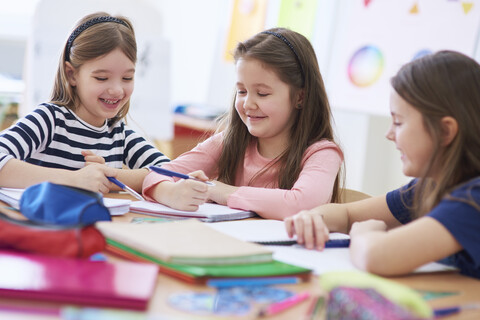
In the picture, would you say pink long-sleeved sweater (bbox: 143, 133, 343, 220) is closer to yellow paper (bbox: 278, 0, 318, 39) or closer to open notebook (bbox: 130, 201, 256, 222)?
open notebook (bbox: 130, 201, 256, 222)

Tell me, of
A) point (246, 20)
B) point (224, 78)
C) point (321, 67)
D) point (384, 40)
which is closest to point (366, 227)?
point (384, 40)

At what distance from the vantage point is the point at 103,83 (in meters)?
1.54

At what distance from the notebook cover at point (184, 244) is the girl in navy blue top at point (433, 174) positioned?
169 millimetres

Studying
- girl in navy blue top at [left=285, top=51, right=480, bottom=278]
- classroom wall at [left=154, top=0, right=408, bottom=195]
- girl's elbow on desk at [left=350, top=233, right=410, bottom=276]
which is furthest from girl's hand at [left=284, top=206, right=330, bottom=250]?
classroom wall at [left=154, top=0, right=408, bottom=195]

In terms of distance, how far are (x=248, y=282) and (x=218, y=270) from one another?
1.7 inches

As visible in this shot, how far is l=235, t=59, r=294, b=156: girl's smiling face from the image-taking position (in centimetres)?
144

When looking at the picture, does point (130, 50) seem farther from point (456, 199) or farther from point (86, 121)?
point (456, 199)

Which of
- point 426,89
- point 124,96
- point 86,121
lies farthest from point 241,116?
point 426,89

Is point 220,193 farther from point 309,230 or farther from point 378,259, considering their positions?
point 378,259

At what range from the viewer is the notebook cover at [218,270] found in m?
0.73

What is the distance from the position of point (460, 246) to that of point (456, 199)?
0.07m

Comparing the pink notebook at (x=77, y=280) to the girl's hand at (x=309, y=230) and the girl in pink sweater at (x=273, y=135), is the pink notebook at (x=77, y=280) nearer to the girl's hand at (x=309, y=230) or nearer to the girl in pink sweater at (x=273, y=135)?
the girl's hand at (x=309, y=230)

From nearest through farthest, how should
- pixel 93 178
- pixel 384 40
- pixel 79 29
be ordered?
pixel 93 178 < pixel 79 29 < pixel 384 40

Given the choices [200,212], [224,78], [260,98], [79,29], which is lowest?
[200,212]
